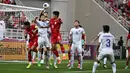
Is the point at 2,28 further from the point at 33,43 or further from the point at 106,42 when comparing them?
the point at 106,42

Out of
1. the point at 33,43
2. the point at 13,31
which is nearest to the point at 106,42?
the point at 33,43

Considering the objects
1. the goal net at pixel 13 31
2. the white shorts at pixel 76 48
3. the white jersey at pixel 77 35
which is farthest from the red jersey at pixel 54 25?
the goal net at pixel 13 31

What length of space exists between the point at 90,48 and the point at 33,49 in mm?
14090

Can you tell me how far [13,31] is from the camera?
3130cm

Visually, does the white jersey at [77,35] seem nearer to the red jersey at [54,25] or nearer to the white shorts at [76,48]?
the white shorts at [76,48]

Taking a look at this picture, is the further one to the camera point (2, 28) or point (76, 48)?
point (2, 28)

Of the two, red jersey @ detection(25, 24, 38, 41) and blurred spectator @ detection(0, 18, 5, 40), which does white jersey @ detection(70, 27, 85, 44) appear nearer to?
red jersey @ detection(25, 24, 38, 41)

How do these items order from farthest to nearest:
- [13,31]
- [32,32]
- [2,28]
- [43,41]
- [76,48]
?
[13,31], [2,28], [32,32], [76,48], [43,41]

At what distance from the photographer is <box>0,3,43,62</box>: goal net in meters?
28.3

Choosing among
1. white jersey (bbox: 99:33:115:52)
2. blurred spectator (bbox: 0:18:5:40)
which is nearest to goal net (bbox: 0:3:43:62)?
blurred spectator (bbox: 0:18:5:40)

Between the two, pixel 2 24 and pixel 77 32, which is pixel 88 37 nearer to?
pixel 2 24

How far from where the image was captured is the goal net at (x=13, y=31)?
93.0 feet

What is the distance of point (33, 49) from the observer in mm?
21438

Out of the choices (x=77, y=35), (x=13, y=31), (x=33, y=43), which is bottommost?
(x=33, y=43)
